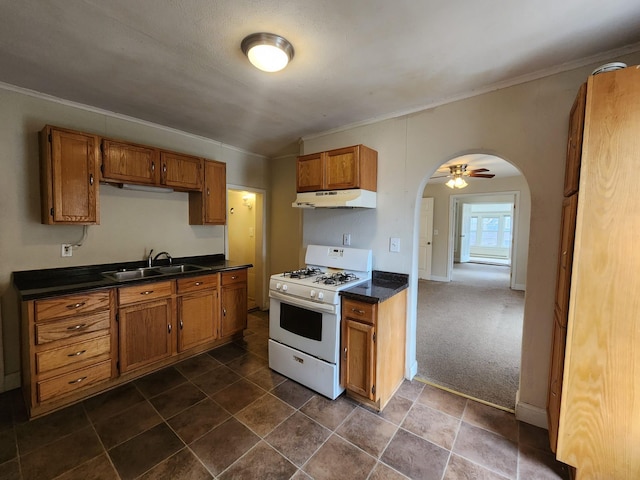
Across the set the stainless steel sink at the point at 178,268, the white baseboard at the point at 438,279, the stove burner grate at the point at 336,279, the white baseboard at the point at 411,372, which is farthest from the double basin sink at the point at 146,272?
the white baseboard at the point at 438,279

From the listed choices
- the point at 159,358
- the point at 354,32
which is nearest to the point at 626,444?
the point at 354,32

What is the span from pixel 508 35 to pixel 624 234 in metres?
1.24

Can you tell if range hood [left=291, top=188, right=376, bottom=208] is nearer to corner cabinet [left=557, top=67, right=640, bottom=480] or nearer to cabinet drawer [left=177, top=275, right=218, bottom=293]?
cabinet drawer [left=177, top=275, right=218, bottom=293]

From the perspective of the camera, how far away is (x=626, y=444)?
53.9 inches

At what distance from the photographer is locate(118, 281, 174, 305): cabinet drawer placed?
2336 millimetres

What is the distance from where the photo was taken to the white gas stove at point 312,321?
2.23 m

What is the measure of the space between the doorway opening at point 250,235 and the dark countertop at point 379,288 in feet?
7.34

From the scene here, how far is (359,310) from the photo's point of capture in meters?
2.13

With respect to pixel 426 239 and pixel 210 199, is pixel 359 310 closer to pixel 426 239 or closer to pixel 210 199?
pixel 210 199

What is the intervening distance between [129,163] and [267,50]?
6.13 feet

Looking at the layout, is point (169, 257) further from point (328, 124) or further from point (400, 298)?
point (400, 298)

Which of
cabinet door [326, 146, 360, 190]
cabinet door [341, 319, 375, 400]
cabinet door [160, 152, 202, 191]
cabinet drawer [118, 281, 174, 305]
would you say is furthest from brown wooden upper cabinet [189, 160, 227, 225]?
cabinet door [341, 319, 375, 400]

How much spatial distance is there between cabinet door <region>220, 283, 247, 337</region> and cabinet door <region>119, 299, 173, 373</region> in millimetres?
579

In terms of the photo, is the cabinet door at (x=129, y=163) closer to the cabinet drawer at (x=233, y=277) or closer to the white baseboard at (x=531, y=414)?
the cabinet drawer at (x=233, y=277)
